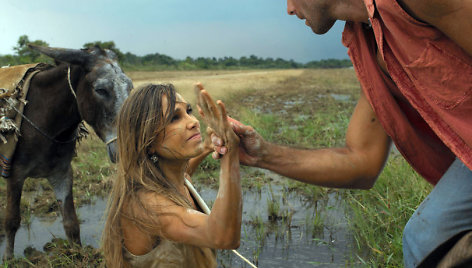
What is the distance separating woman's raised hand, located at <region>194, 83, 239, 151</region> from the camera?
1.94 m

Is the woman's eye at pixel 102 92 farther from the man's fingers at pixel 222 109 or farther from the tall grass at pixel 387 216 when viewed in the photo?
the man's fingers at pixel 222 109

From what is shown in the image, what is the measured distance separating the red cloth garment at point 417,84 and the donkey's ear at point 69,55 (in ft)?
8.73

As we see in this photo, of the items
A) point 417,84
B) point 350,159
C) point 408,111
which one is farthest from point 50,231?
point 417,84

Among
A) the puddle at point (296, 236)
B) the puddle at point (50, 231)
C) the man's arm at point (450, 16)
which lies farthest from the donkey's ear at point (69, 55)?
the man's arm at point (450, 16)

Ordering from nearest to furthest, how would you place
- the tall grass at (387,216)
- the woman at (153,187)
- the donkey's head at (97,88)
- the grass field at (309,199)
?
the woman at (153,187) < the tall grass at (387,216) < the grass field at (309,199) < the donkey's head at (97,88)

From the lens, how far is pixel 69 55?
14.5 ft

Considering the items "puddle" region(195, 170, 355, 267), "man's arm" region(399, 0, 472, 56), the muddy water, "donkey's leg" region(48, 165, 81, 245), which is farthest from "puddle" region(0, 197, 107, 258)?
"man's arm" region(399, 0, 472, 56)

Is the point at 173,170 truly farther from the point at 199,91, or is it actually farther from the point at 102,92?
the point at 102,92

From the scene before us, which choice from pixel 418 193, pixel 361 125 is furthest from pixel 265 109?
pixel 361 125

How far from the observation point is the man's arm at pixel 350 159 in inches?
102

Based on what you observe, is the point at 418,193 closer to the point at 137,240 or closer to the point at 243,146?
the point at 243,146

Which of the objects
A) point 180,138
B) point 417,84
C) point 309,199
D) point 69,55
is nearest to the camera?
point 417,84

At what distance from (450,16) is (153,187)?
1491mm

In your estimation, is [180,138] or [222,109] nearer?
[222,109]
